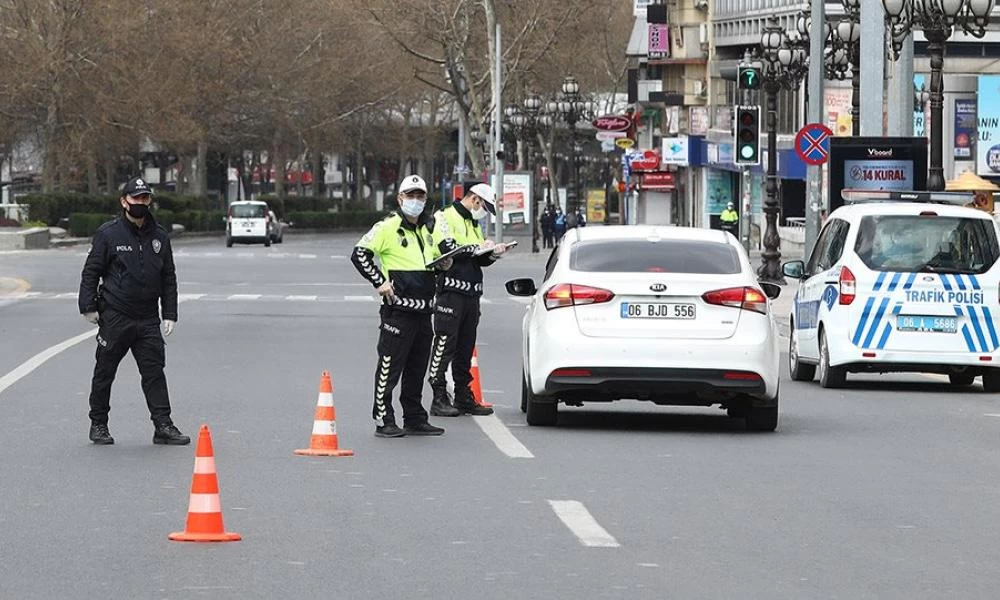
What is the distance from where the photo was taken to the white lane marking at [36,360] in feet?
70.3

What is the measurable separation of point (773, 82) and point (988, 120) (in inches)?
1230

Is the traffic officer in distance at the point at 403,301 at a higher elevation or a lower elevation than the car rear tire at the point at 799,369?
higher

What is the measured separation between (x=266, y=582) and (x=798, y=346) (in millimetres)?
14904

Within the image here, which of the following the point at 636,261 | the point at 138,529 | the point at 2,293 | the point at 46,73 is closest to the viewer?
the point at 138,529

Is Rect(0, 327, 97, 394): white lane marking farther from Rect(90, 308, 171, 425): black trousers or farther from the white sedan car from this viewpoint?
the white sedan car

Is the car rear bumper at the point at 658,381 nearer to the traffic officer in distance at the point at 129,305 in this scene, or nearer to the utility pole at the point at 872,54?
the traffic officer in distance at the point at 129,305

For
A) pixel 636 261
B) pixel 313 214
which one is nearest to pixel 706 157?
pixel 313 214

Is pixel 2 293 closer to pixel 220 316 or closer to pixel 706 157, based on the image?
pixel 220 316

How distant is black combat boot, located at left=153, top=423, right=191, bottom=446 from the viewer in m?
15.3

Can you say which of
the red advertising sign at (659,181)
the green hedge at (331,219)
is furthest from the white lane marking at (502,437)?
the green hedge at (331,219)

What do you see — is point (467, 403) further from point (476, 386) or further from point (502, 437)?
point (502, 437)

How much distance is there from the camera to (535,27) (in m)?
88.4

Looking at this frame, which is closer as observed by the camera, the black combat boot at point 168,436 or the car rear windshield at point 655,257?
the black combat boot at point 168,436

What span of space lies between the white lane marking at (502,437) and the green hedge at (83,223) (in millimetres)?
68003
